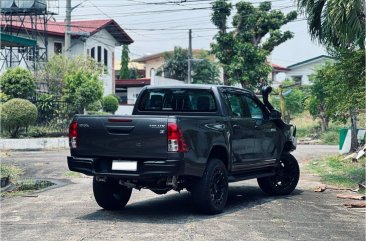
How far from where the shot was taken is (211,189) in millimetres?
9102

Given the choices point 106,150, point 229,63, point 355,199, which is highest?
point 229,63

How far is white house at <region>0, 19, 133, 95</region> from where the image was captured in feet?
141

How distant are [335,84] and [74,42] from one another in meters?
32.6

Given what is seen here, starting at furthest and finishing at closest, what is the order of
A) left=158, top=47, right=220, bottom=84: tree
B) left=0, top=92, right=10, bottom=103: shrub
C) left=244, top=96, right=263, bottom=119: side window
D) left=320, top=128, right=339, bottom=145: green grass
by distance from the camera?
left=158, top=47, right=220, bottom=84: tree
left=320, top=128, right=339, bottom=145: green grass
left=0, top=92, right=10, bottom=103: shrub
left=244, top=96, right=263, bottom=119: side window

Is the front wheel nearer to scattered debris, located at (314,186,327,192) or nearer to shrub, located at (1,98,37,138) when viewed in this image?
scattered debris, located at (314,186,327,192)

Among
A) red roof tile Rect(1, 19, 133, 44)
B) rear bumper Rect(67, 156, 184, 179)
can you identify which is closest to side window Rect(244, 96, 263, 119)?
rear bumper Rect(67, 156, 184, 179)

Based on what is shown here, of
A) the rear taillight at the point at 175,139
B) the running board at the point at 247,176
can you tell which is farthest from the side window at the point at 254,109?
the rear taillight at the point at 175,139

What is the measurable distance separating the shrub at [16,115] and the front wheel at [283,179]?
53.5ft

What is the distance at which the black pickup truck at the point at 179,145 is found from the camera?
8516 mm

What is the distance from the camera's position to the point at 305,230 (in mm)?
8047

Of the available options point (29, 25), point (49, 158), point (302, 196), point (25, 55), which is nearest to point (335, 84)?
point (302, 196)

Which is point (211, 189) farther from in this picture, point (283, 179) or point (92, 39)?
point (92, 39)

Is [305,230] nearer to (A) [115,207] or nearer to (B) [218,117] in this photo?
(B) [218,117]

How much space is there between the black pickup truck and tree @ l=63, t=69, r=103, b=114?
63.7 feet
